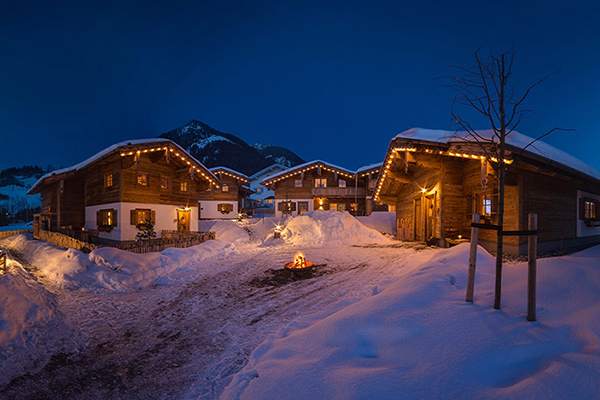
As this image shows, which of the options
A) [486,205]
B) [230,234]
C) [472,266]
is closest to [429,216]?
[486,205]

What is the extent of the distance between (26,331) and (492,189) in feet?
49.8

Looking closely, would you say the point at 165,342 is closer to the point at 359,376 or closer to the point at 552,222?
the point at 359,376

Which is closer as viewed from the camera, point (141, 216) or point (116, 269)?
point (116, 269)

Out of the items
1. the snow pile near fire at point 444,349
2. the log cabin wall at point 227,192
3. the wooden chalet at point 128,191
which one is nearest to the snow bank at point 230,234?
the wooden chalet at point 128,191

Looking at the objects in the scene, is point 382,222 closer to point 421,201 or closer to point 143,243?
point 421,201

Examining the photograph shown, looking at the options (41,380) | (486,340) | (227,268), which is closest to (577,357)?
(486,340)

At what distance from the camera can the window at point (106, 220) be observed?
1845 cm

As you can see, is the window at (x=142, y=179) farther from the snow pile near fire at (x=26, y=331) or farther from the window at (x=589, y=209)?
the window at (x=589, y=209)

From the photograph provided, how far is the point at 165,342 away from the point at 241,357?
1.55 meters

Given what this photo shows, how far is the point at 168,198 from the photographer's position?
830 inches

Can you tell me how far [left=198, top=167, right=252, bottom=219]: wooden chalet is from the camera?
38344 mm

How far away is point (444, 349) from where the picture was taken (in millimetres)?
3240

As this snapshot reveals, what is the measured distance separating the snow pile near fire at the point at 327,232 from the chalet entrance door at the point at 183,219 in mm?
8878

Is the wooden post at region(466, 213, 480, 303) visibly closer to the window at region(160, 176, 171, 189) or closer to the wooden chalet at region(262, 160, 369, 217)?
the window at region(160, 176, 171, 189)
